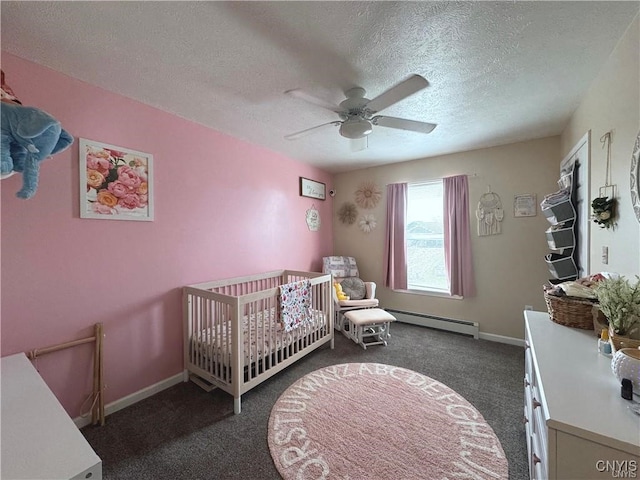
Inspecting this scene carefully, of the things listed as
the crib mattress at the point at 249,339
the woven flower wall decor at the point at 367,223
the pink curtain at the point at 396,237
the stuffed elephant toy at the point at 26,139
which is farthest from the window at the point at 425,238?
the stuffed elephant toy at the point at 26,139

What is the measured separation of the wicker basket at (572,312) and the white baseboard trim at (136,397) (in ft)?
9.32

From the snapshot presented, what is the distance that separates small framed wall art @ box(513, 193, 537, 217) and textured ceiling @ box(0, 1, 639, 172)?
3.16ft

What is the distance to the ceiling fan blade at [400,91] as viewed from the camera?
1366 millimetres

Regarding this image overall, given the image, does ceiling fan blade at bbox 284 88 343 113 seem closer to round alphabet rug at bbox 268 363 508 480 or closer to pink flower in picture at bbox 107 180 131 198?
pink flower in picture at bbox 107 180 131 198

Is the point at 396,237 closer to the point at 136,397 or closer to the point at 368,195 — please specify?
the point at 368,195

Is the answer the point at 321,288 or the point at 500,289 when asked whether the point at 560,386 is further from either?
the point at 500,289

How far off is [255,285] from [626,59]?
10.8ft

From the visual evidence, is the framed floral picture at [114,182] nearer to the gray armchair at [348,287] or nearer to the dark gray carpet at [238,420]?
the dark gray carpet at [238,420]

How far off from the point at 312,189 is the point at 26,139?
3169 mm

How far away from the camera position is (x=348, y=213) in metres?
4.34

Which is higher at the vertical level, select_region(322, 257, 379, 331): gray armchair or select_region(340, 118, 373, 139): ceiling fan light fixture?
select_region(340, 118, 373, 139): ceiling fan light fixture

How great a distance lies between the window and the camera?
3637 mm

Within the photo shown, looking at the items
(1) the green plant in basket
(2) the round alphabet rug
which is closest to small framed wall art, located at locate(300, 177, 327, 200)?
(2) the round alphabet rug

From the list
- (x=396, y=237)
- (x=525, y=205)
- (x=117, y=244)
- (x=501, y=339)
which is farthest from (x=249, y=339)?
(x=525, y=205)
